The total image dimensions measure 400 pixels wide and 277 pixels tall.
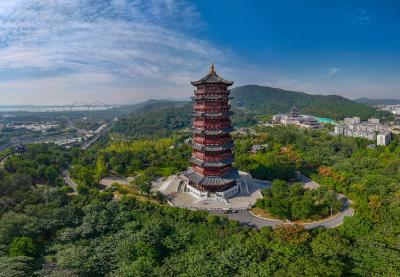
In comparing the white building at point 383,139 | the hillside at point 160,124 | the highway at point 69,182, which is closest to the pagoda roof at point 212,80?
the highway at point 69,182

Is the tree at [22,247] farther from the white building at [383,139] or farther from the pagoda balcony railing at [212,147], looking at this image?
the white building at [383,139]

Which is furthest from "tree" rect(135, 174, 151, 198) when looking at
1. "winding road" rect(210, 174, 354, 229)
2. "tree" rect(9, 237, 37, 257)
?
"tree" rect(9, 237, 37, 257)

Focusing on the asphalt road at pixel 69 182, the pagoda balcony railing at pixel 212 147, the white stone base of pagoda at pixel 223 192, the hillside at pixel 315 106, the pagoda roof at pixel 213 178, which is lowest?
the asphalt road at pixel 69 182

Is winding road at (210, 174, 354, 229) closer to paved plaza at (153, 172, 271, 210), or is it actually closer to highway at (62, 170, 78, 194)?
paved plaza at (153, 172, 271, 210)

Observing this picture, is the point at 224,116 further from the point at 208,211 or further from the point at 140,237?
the point at 140,237

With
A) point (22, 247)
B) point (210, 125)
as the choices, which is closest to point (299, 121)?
point (210, 125)

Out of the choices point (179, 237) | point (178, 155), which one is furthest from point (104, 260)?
point (178, 155)
